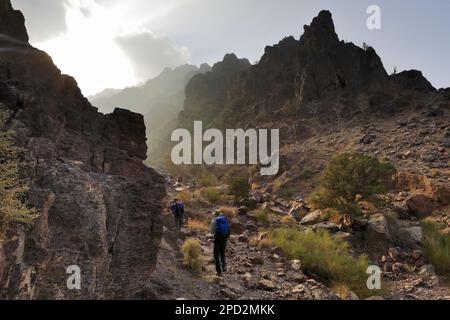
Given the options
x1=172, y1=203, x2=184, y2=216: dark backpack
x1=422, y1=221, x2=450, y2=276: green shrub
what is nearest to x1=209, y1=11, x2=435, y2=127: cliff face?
x1=422, y1=221, x2=450, y2=276: green shrub

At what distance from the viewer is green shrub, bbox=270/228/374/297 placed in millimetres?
10883

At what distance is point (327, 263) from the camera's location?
11688mm

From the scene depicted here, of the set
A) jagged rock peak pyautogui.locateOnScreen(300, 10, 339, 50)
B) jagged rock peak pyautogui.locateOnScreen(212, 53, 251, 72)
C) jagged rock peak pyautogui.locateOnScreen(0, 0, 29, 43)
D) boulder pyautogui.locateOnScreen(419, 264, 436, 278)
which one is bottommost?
boulder pyautogui.locateOnScreen(419, 264, 436, 278)

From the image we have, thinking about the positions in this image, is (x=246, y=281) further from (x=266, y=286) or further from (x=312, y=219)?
(x=312, y=219)

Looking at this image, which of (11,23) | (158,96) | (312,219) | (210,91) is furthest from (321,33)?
(158,96)

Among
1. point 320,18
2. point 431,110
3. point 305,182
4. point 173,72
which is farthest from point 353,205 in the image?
point 173,72

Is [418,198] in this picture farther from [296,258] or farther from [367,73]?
[367,73]

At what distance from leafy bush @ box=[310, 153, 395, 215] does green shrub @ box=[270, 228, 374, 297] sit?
5620mm

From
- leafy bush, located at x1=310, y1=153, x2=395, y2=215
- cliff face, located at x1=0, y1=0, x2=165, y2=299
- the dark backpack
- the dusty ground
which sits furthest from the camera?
leafy bush, located at x1=310, y1=153, x2=395, y2=215

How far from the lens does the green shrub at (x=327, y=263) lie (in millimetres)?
10883

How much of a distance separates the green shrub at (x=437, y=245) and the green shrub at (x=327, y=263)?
3.52 meters

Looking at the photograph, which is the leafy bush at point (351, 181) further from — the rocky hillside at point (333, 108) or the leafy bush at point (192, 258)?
the leafy bush at point (192, 258)

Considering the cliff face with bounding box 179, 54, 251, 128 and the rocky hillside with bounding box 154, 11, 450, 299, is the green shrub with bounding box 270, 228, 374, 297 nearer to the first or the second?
the rocky hillside with bounding box 154, 11, 450, 299

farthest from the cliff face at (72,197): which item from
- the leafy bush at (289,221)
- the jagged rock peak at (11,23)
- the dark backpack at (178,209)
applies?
the leafy bush at (289,221)
